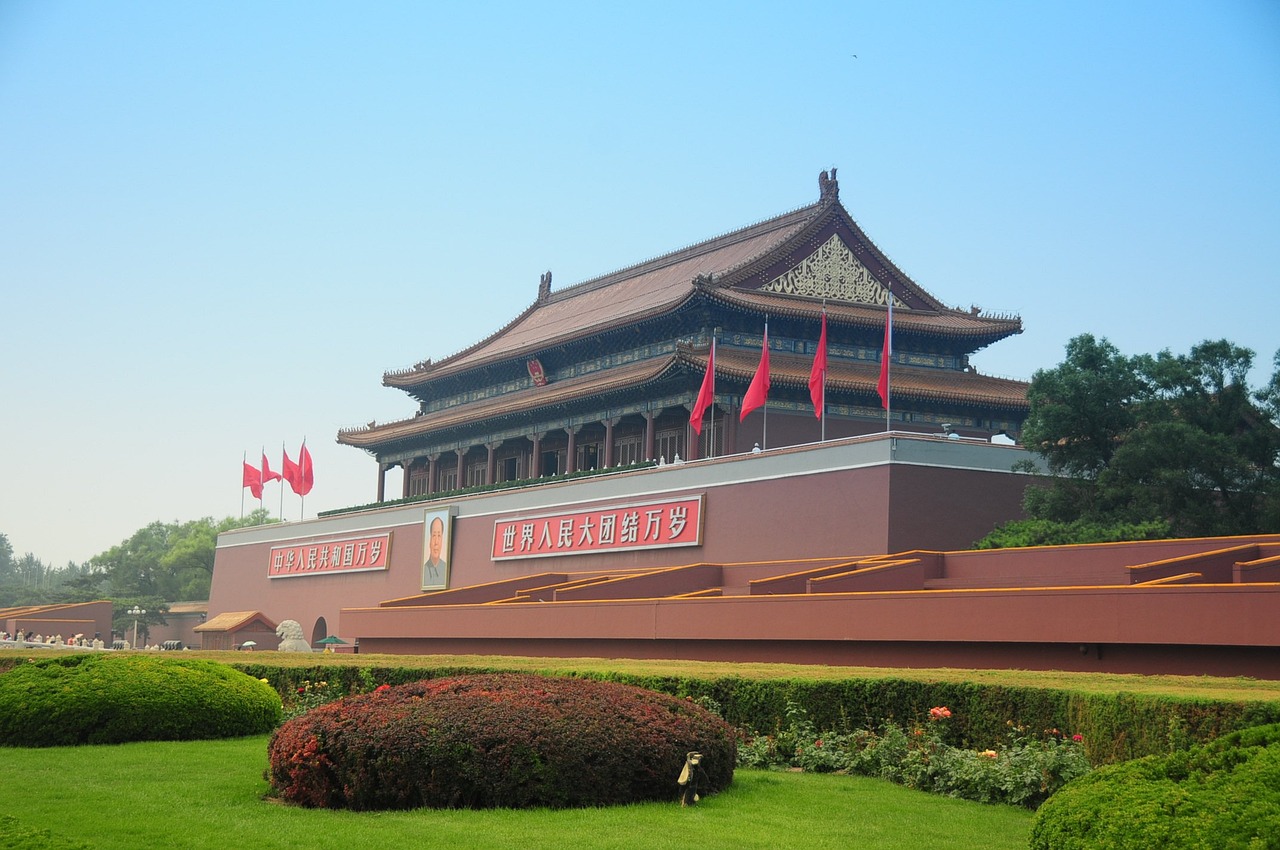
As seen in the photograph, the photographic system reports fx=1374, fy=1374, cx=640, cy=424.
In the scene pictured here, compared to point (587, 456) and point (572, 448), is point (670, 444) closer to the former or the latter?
point (572, 448)

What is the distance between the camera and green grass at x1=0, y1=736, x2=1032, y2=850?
23.7ft

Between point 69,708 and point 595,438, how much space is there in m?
25.7

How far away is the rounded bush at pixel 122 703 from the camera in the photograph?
11625mm

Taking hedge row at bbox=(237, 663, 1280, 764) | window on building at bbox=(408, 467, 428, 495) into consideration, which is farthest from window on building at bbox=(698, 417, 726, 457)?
hedge row at bbox=(237, 663, 1280, 764)

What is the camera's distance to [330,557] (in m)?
41.4

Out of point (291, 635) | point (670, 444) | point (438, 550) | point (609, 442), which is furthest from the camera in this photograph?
point (438, 550)

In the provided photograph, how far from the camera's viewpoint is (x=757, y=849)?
23.5ft

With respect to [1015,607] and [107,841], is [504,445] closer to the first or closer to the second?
[1015,607]


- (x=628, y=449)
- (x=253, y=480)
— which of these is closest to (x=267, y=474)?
(x=253, y=480)

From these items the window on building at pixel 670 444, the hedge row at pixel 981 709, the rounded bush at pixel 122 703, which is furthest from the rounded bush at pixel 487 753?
the window on building at pixel 670 444

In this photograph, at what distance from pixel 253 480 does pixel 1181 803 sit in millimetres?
42875

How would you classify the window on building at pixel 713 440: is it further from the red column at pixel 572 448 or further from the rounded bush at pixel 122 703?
the rounded bush at pixel 122 703

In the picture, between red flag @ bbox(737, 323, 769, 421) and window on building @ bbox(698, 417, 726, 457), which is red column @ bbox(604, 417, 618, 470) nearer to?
window on building @ bbox(698, 417, 726, 457)

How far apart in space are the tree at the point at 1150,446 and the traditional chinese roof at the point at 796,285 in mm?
7942
